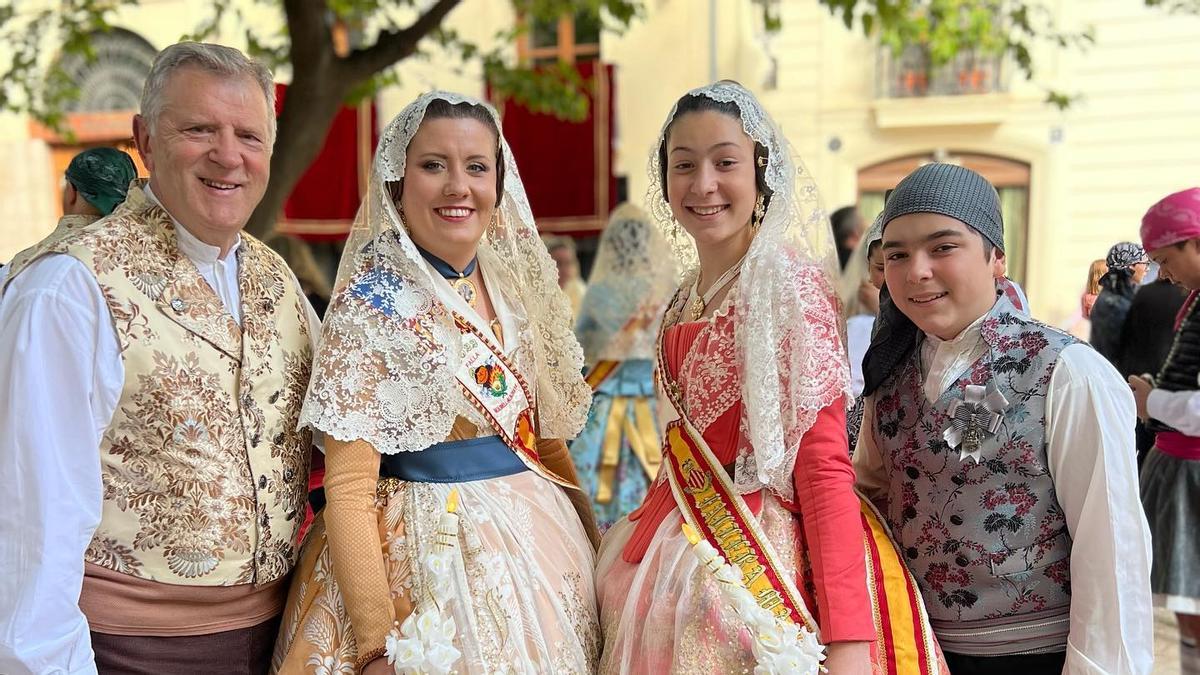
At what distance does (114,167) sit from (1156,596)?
3551 millimetres

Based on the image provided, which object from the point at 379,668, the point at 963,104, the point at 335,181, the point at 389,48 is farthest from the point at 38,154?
the point at 379,668

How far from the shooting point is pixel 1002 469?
1.75 m

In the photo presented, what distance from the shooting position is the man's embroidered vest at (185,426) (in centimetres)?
168

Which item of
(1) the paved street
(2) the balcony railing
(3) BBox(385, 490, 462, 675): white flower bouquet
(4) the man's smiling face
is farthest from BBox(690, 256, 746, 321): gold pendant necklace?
(2) the balcony railing

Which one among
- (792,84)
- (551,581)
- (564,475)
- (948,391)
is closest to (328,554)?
(551,581)

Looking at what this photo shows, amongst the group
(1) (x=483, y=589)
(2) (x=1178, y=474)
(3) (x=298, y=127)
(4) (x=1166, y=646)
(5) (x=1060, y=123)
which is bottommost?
(4) (x=1166, y=646)

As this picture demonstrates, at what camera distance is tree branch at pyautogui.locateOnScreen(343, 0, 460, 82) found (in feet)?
15.9

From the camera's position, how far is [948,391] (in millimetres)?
1807

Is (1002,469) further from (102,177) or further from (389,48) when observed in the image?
(389,48)

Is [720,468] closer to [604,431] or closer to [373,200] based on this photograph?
[373,200]

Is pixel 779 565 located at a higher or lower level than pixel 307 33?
lower

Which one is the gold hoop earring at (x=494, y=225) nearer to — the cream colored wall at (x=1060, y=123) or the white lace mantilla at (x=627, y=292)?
the white lace mantilla at (x=627, y=292)

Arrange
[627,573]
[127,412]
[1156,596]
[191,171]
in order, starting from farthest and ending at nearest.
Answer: [1156,596] → [627,573] → [191,171] → [127,412]

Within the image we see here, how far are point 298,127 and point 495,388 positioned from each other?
333 cm
